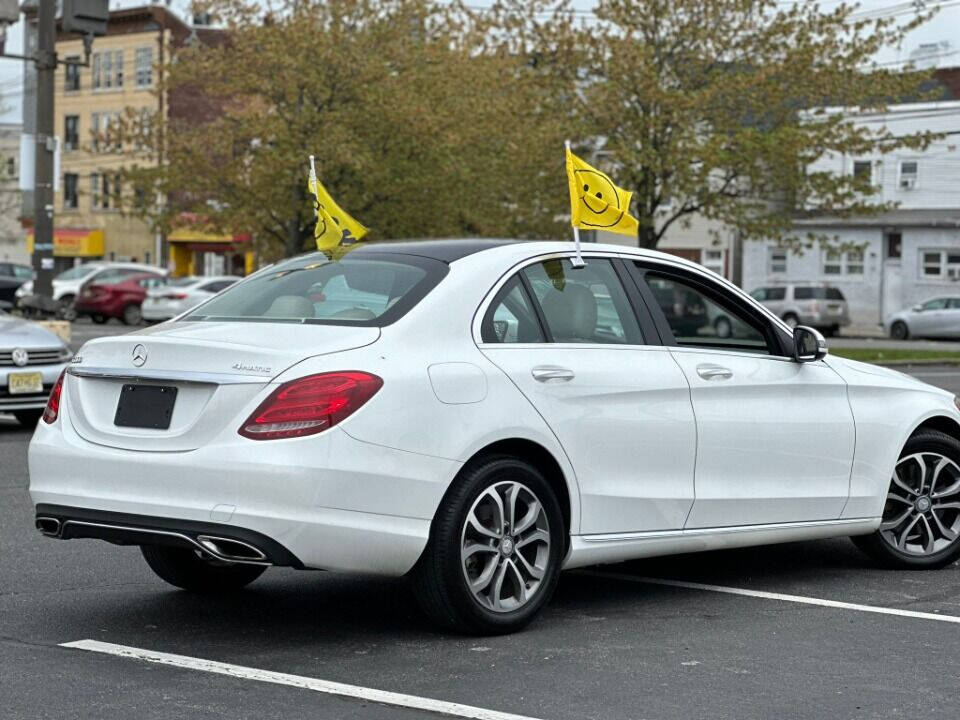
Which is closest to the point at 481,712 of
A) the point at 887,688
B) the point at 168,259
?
the point at 887,688

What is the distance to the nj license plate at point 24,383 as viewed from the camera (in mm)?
13484

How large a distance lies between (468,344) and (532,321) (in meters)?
0.43

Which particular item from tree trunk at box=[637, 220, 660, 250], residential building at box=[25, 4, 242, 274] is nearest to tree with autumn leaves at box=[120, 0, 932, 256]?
tree trunk at box=[637, 220, 660, 250]

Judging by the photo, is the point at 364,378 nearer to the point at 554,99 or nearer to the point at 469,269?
Result: the point at 469,269

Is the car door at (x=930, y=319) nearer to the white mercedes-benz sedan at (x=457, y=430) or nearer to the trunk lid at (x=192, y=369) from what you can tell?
the white mercedes-benz sedan at (x=457, y=430)

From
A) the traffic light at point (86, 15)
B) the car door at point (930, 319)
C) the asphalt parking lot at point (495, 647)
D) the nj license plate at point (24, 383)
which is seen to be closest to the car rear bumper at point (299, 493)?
the asphalt parking lot at point (495, 647)

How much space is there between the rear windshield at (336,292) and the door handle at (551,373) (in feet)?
1.71

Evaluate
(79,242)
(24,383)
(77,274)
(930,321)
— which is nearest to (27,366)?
(24,383)

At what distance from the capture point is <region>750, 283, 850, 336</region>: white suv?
47969 millimetres

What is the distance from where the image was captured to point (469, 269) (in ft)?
20.8

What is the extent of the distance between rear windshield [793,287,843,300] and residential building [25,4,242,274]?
29.6m

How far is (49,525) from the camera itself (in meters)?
6.03

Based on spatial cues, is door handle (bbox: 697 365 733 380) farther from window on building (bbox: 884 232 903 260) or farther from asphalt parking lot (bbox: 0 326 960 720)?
window on building (bbox: 884 232 903 260)

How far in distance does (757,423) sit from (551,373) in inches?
47.4
